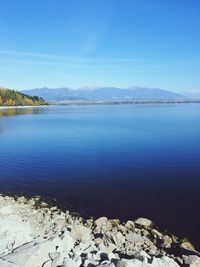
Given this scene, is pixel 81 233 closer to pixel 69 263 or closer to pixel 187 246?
pixel 69 263

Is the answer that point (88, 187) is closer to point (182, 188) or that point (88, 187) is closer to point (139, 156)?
point (182, 188)

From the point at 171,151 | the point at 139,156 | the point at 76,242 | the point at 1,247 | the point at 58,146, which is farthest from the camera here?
the point at 58,146

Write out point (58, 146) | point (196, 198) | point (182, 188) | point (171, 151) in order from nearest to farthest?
point (196, 198) → point (182, 188) → point (171, 151) → point (58, 146)

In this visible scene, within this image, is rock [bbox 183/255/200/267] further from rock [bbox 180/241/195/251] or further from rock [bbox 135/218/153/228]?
rock [bbox 135/218/153/228]

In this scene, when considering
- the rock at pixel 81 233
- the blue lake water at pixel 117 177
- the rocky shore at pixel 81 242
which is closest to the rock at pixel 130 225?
the rocky shore at pixel 81 242

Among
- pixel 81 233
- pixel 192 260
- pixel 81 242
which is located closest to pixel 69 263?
pixel 81 242

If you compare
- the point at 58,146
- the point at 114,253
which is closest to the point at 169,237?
the point at 114,253

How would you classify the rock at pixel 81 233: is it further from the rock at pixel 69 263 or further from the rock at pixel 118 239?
the rock at pixel 69 263

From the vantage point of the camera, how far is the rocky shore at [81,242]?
16844 mm

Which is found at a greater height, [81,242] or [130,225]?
[81,242]

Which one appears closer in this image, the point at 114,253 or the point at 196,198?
the point at 114,253

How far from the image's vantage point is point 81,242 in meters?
20.2

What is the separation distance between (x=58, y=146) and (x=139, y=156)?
57.5ft

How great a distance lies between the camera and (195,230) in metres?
22.7
